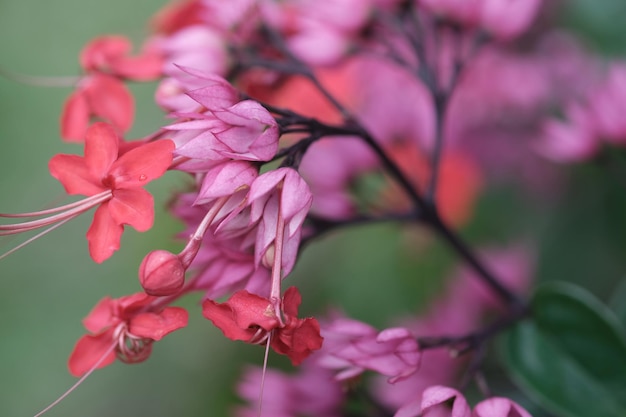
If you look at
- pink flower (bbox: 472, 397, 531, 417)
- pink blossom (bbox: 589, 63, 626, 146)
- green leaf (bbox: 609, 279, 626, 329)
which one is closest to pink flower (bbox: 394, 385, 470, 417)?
pink flower (bbox: 472, 397, 531, 417)

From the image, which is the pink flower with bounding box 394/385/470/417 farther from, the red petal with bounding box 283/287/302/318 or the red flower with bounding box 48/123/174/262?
the red flower with bounding box 48/123/174/262

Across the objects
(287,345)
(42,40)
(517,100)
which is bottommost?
(42,40)

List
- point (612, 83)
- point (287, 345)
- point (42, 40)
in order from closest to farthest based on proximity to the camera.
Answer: point (287, 345)
point (612, 83)
point (42, 40)

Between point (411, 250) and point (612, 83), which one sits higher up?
point (612, 83)

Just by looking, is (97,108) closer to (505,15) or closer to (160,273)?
(160,273)

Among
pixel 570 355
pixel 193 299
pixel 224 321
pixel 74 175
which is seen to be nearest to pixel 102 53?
pixel 74 175

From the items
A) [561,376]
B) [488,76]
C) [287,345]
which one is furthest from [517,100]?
[287,345]

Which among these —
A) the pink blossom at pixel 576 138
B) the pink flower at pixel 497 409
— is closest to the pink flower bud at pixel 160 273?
the pink flower at pixel 497 409

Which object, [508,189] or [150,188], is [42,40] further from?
[508,189]

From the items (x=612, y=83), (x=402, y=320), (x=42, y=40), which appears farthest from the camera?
(x=42, y=40)
